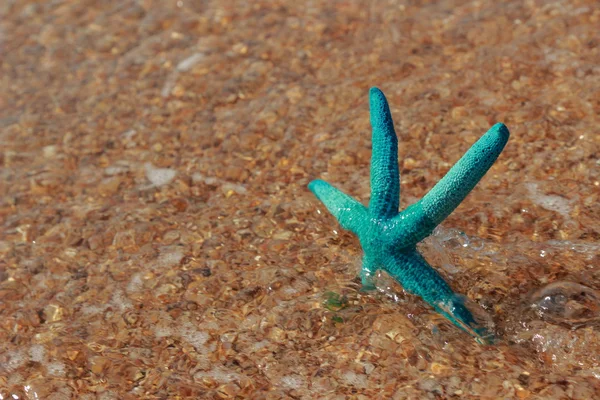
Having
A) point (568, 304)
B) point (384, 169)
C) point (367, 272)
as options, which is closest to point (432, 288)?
point (367, 272)

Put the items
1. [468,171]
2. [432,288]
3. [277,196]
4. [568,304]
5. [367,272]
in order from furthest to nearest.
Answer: [277,196]
[367,272]
[568,304]
[432,288]
[468,171]

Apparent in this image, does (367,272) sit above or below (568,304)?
above

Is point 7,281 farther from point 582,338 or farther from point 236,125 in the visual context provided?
point 582,338

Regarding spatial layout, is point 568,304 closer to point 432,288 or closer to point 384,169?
point 432,288

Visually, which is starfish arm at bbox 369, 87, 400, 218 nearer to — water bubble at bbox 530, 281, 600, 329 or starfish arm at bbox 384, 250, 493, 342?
starfish arm at bbox 384, 250, 493, 342

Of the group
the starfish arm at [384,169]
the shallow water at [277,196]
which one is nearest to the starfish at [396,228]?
the starfish arm at [384,169]

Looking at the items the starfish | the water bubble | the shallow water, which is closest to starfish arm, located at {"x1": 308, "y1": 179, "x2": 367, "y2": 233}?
the starfish

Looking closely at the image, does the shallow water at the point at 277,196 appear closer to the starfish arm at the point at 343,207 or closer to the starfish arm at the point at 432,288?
the starfish arm at the point at 432,288
